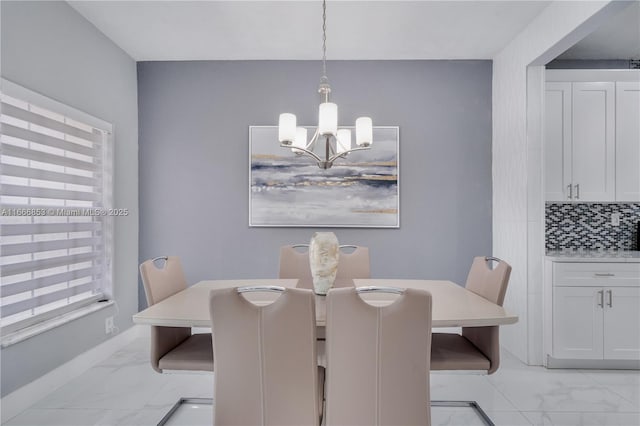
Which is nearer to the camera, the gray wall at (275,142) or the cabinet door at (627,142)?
the cabinet door at (627,142)

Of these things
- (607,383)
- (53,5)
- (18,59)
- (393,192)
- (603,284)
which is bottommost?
(607,383)

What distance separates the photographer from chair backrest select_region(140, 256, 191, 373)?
1.75 m

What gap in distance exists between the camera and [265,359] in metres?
1.32

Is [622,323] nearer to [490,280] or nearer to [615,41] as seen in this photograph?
[490,280]

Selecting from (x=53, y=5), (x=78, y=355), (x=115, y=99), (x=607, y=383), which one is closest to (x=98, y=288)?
(x=78, y=355)

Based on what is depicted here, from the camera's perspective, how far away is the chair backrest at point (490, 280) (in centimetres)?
182

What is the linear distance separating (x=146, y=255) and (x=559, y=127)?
12.9 feet

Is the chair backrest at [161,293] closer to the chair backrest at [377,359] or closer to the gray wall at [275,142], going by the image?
the chair backrest at [377,359]

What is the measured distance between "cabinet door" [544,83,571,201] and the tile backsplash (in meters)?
0.40

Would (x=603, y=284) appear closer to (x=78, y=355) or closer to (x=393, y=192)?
(x=393, y=192)

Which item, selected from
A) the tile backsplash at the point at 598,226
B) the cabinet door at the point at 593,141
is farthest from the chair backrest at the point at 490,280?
the tile backsplash at the point at 598,226

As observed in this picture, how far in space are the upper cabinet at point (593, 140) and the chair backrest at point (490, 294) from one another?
1368 millimetres

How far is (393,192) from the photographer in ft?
11.1

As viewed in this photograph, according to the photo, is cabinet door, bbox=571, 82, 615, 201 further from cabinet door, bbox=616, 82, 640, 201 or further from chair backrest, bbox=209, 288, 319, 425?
chair backrest, bbox=209, 288, 319, 425
